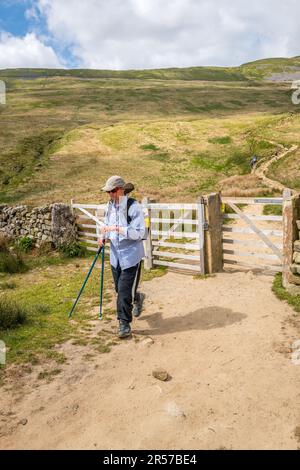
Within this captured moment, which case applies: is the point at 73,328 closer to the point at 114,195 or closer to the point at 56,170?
the point at 114,195

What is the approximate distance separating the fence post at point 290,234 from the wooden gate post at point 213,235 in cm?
214

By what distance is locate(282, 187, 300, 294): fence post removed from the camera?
9141 millimetres

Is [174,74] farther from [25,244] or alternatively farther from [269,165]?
[25,244]

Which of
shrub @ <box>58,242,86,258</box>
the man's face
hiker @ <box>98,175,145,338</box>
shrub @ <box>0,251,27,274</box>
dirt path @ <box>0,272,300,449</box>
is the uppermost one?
the man's face

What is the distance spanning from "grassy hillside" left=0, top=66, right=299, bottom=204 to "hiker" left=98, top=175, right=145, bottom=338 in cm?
1808

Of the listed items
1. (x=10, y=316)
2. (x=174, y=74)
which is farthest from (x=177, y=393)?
(x=174, y=74)

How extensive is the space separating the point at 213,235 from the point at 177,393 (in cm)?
625

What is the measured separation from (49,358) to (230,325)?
133 inches

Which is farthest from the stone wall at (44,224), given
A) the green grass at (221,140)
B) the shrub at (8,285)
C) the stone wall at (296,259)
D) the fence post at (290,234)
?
the green grass at (221,140)

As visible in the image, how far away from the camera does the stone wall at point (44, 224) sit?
1527 centimetres

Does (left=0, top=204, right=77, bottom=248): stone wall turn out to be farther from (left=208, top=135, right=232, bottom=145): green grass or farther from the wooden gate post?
(left=208, top=135, right=232, bottom=145): green grass

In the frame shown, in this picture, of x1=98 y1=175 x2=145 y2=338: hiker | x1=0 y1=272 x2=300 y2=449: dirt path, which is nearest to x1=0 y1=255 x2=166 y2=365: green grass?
x1=0 y1=272 x2=300 y2=449: dirt path
